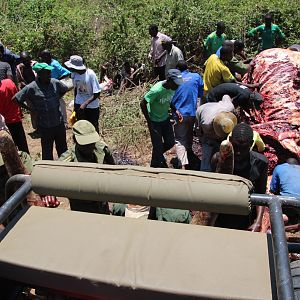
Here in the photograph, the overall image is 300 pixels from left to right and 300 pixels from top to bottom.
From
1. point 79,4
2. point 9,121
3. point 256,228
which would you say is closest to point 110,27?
point 79,4

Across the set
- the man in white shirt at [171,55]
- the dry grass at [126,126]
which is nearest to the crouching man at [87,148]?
the dry grass at [126,126]

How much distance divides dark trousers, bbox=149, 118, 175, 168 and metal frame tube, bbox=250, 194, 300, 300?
3489 mm

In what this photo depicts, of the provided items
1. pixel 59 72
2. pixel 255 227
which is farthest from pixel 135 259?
pixel 59 72

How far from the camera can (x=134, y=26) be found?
10.1 meters

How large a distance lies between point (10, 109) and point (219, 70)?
269 centimetres

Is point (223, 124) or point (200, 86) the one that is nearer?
point (223, 124)

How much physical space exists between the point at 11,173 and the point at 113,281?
1.36 m

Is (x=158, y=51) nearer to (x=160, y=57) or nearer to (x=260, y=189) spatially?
(x=160, y=57)

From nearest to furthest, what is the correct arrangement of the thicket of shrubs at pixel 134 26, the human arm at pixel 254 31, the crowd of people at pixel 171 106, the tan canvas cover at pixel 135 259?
the tan canvas cover at pixel 135 259
the crowd of people at pixel 171 106
the human arm at pixel 254 31
the thicket of shrubs at pixel 134 26

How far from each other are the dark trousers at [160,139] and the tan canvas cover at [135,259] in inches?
139

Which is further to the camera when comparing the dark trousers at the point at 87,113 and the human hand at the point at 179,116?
the dark trousers at the point at 87,113

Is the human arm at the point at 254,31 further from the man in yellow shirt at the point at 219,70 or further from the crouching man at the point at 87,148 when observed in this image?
the crouching man at the point at 87,148

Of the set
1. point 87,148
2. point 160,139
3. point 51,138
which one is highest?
point 87,148

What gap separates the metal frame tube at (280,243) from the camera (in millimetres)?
1639
